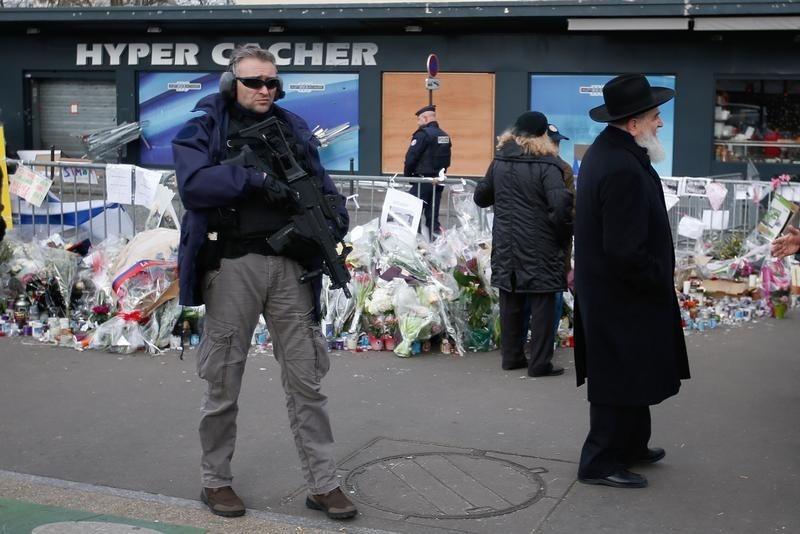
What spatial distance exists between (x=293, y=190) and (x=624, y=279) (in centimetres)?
157

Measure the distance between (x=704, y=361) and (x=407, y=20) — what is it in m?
13.0

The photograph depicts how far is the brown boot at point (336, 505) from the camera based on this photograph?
4.66 meters

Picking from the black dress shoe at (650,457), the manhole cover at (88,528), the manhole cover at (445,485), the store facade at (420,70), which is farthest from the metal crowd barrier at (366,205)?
the store facade at (420,70)

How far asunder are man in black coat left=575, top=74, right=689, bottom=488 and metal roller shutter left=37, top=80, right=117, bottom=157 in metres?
19.0

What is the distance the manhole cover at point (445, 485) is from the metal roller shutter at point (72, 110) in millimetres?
18509

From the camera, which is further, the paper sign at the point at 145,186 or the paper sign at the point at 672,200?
the paper sign at the point at 672,200

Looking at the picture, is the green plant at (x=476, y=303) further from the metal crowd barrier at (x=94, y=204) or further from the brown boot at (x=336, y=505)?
the brown boot at (x=336, y=505)

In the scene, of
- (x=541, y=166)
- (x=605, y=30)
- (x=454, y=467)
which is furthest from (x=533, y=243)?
(x=605, y=30)

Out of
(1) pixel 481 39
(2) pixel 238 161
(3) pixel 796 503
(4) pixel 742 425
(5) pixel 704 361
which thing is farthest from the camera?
(1) pixel 481 39

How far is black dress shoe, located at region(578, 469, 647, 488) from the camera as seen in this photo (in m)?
5.07

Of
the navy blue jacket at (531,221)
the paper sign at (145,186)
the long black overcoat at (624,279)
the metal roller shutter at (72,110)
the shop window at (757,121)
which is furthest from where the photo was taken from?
the metal roller shutter at (72,110)

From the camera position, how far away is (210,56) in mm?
21422

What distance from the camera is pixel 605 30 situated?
18.8 m

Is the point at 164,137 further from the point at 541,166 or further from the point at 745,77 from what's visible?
the point at 541,166
